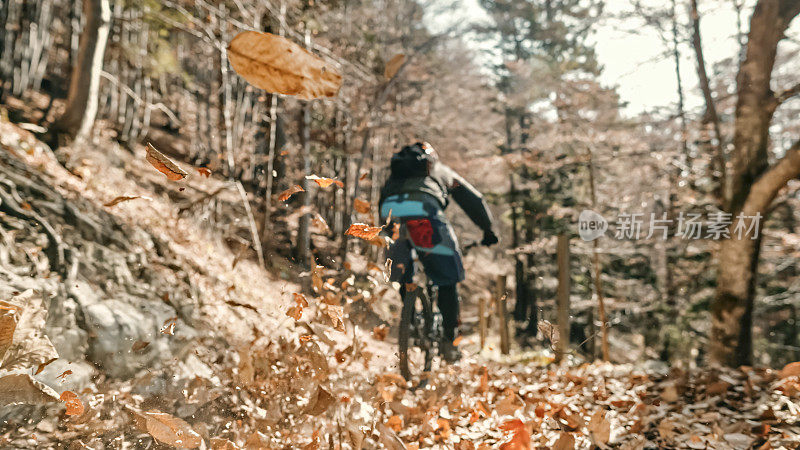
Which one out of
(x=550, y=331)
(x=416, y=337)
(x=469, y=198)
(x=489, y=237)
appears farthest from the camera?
(x=416, y=337)

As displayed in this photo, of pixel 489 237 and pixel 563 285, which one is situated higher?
pixel 489 237

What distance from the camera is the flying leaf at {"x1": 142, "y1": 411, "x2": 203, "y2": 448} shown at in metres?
1.78

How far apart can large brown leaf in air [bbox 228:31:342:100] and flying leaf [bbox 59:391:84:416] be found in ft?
6.63

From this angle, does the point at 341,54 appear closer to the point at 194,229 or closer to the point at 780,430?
the point at 194,229

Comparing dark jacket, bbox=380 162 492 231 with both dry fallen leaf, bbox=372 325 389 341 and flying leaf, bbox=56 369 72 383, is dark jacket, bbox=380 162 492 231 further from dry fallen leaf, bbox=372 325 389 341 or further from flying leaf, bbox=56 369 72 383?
flying leaf, bbox=56 369 72 383

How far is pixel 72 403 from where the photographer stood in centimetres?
213

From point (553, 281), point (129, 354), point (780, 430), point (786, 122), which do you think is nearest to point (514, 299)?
point (553, 281)

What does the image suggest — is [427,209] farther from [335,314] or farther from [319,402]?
[319,402]

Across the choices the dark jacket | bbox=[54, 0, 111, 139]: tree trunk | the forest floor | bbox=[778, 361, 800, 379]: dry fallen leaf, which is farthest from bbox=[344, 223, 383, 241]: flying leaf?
bbox=[54, 0, 111, 139]: tree trunk

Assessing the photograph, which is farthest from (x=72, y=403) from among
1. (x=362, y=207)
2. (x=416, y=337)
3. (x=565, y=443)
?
(x=416, y=337)

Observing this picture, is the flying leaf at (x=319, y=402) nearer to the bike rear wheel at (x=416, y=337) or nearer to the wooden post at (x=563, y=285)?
the bike rear wheel at (x=416, y=337)

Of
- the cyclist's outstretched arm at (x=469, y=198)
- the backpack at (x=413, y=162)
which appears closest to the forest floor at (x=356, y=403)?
the backpack at (x=413, y=162)

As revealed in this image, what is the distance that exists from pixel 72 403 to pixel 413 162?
271 centimetres

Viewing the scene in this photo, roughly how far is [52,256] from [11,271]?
0.45 meters
